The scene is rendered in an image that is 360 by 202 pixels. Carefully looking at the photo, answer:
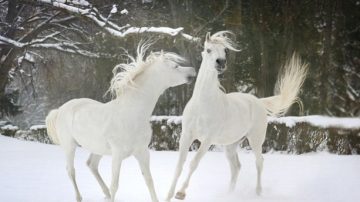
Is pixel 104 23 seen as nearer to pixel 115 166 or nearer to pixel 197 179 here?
pixel 197 179

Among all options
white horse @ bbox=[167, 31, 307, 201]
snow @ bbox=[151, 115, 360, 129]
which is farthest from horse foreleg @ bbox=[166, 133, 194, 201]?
snow @ bbox=[151, 115, 360, 129]

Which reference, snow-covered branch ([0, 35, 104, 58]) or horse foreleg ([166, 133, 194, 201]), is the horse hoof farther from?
snow-covered branch ([0, 35, 104, 58])

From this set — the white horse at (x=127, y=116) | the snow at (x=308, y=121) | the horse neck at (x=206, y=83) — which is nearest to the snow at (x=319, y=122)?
the snow at (x=308, y=121)

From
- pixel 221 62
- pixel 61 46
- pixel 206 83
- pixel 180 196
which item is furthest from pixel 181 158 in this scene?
pixel 61 46

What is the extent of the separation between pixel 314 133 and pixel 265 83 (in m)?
1.33

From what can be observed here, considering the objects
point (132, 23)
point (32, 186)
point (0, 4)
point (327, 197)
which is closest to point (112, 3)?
point (132, 23)

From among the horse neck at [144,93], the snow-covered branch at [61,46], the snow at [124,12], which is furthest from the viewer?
the snow-covered branch at [61,46]

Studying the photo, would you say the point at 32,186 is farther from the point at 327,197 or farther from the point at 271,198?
the point at 327,197

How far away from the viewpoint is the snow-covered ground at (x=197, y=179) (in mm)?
2994

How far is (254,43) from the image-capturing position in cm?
652

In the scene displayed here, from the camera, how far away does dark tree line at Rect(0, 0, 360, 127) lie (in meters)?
6.34

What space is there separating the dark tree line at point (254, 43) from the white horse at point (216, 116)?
301 cm

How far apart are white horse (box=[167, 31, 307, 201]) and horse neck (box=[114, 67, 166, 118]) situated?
44 centimetres

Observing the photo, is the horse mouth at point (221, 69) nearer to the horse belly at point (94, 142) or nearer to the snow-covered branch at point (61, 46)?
the horse belly at point (94, 142)
